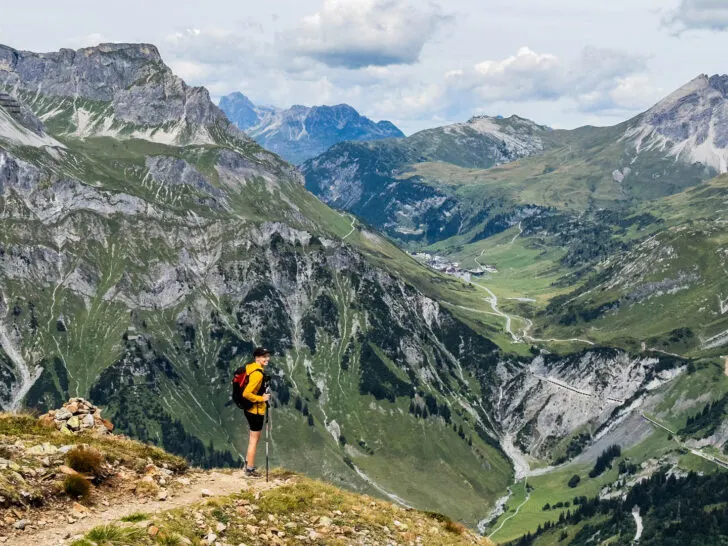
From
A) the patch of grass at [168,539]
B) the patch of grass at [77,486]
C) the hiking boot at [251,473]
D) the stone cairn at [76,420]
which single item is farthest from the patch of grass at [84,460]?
the hiking boot at [251,473]

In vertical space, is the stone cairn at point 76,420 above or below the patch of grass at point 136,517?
above

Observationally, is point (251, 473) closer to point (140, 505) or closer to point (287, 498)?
point (287, 498)

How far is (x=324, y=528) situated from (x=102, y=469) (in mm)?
11378

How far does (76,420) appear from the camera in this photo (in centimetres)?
3591

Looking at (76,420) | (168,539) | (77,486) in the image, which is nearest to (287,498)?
(168,539)

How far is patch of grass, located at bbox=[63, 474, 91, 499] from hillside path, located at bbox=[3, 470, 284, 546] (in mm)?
920

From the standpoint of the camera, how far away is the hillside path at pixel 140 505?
74.4 feet

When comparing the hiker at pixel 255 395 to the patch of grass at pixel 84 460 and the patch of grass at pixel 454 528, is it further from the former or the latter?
the patch of grass at pixel 454 528

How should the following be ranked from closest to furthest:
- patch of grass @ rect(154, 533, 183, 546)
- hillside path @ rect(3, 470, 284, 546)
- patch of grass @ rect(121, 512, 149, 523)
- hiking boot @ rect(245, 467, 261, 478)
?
hillside path @ rect(3, 470, 284, 546) < patch of grass @ rect(154, 533, 183, 546) < patch of grass @ rect(121, 512, 149, 523) < hiking boot @ rect(245, 467, 261, 478)

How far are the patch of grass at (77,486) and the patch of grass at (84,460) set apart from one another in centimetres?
137

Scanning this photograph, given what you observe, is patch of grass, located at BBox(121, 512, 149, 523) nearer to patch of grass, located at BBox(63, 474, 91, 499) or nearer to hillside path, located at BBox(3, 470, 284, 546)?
hillside path, located at BBox(3, 470, 284, 546)

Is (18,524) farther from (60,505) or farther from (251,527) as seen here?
(251,527)

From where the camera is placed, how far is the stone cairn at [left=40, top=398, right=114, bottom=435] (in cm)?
3534

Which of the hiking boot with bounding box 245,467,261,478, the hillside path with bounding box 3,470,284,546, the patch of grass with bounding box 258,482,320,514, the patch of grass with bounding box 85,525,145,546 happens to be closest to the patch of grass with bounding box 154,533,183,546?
the patch of grass with bounding box 85,525,145,546
